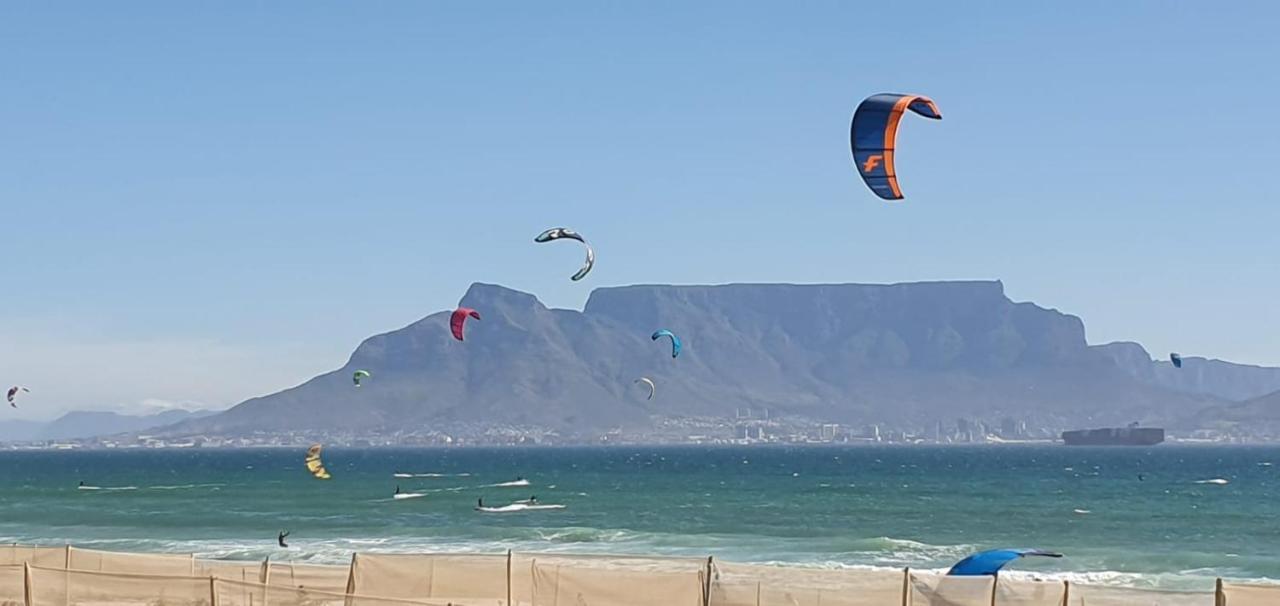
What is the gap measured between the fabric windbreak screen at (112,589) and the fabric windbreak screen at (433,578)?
2.17m

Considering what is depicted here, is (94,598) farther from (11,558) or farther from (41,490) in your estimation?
(41,490)

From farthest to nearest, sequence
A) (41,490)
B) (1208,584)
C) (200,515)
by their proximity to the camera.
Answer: (41,490), (200,515), (1208,584)

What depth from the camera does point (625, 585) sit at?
22.2 m

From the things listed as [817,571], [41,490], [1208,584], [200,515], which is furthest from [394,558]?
[41,490]

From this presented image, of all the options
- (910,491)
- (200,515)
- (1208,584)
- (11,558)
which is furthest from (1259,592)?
(910,491)

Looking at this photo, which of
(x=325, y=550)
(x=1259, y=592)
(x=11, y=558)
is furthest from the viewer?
(x=325, y=550)

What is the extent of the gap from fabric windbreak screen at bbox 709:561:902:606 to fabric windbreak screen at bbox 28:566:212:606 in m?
6.55

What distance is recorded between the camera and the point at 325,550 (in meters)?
49.5

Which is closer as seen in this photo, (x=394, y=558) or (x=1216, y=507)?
(x=394, y=558)

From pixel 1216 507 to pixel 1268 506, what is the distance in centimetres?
363

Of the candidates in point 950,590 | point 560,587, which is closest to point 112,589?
point 560,587

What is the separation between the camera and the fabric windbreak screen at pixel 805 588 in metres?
21.0

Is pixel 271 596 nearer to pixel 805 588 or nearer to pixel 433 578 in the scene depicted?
pixel 433 578

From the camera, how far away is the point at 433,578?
915 inches
